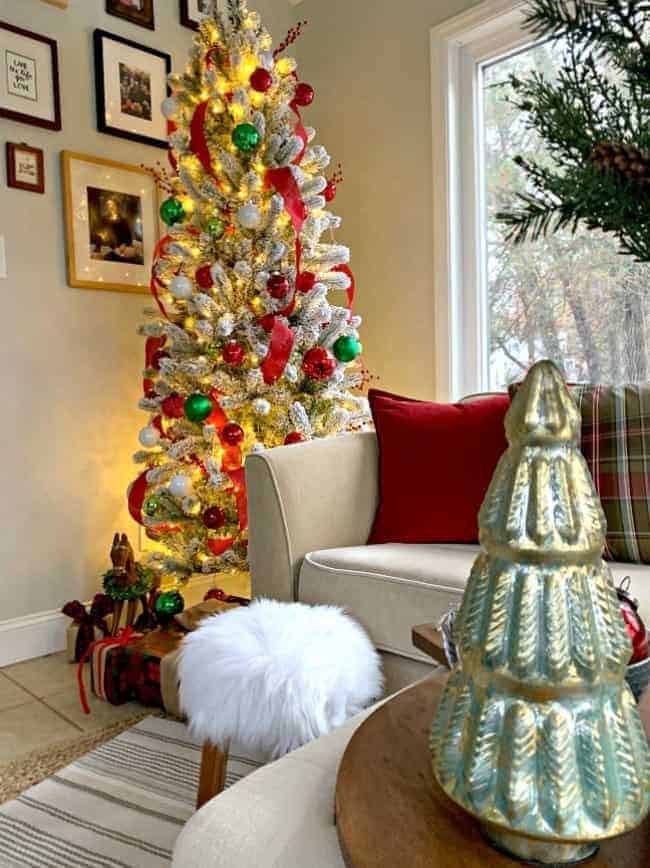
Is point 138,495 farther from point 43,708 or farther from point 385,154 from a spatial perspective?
point 385,154

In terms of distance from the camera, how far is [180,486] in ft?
7.17

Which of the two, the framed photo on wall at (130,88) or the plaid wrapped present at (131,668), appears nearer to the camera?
the plaid wrapped present at (131,668)

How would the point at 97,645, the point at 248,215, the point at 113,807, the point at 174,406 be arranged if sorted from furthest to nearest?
the point at 174,406 → the point at 248,215 → the point at 97,645 → the point at 113,807

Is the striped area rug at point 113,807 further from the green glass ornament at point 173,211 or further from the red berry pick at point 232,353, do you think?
the green glass ornament at point 173,211

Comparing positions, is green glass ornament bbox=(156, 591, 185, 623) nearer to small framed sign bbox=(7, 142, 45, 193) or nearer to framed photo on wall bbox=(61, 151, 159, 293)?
framed photo on wall bbox=(61, 151, 159, 293)

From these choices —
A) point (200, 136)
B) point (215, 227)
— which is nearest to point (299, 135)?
point (200, 136)

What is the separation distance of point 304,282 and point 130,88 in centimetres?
117

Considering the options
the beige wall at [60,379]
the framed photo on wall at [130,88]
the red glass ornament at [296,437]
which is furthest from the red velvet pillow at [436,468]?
the framed photo on wall at [130,88]

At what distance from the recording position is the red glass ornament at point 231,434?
216 centimetres

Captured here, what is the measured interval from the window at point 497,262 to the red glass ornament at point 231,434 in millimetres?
922

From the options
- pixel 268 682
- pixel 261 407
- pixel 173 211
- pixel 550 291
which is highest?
pixel 173 211

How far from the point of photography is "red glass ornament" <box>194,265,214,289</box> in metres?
→ 2.22

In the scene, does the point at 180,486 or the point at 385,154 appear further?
the point at 385,154

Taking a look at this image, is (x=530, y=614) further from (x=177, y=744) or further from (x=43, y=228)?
(x=43, y=228)
